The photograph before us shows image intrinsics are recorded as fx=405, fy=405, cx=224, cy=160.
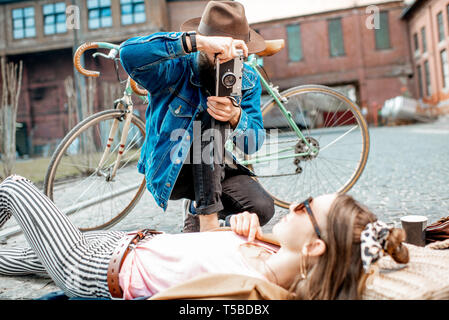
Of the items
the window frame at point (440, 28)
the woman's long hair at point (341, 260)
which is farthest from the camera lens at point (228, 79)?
the window frame at point (440, 28)

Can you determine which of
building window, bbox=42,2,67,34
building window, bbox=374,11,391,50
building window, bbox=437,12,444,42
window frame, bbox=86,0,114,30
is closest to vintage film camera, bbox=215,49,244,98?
window frame, bbox=86,0,114,30

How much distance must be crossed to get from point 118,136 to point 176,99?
961 mm

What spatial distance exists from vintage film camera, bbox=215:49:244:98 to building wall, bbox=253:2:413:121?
27242 mm

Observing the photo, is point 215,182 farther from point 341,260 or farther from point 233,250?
point 341,260

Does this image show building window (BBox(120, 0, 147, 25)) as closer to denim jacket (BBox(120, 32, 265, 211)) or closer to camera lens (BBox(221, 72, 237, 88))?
denim jacket (BBox(120, 32, 265, 211))

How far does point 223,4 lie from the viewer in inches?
84.9

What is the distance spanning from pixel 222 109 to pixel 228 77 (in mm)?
183

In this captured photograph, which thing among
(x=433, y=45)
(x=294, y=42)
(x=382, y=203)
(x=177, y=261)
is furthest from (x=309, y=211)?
(x=294, y=42)

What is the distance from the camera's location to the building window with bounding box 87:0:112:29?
2511 centimetres

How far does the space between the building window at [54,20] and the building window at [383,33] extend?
21.3 meters

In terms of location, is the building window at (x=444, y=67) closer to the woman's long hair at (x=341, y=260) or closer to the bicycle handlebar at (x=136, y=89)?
the bicycle handlebar at (x=136, y=89)

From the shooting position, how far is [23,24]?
26828 millimetres

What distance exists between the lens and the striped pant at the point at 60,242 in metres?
1.70
